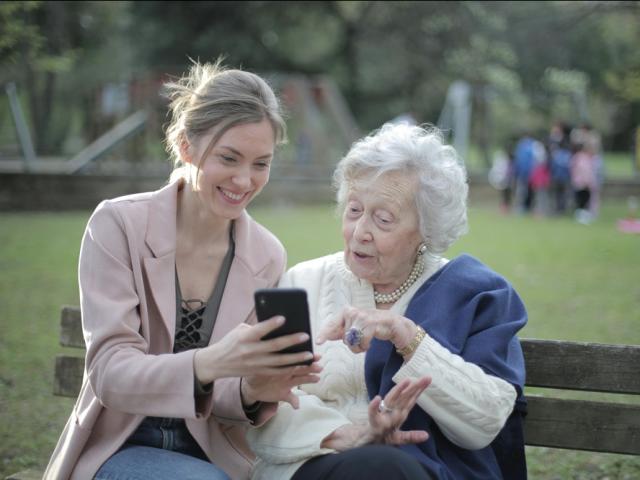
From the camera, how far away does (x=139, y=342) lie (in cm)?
303

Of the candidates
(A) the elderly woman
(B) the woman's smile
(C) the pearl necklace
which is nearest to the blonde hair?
(B) the woman's smile

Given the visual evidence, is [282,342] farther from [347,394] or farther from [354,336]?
[347,394]

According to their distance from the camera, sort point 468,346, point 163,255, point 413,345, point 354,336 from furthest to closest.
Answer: point 163,255, point 468,346, point 413,345, point 354,336

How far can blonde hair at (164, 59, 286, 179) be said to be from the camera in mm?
3193

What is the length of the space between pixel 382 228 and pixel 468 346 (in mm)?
534

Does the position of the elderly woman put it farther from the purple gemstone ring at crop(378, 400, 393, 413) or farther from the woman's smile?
the woman's smile

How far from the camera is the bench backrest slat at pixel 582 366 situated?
3.36 metres

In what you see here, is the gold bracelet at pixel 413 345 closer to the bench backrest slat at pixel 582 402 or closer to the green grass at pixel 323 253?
the bench backrest slat at pixel 582 402

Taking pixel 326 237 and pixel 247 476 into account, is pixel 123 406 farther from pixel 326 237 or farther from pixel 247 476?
pixel 326 237

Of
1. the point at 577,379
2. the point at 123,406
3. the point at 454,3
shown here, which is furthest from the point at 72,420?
the point at 454,3

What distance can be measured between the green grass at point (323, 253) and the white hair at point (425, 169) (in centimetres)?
229

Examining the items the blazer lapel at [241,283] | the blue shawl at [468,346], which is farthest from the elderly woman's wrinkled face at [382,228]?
the blazer lapel at [241,283]

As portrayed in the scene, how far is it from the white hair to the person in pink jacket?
35cm

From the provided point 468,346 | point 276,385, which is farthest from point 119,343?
point 468,346
